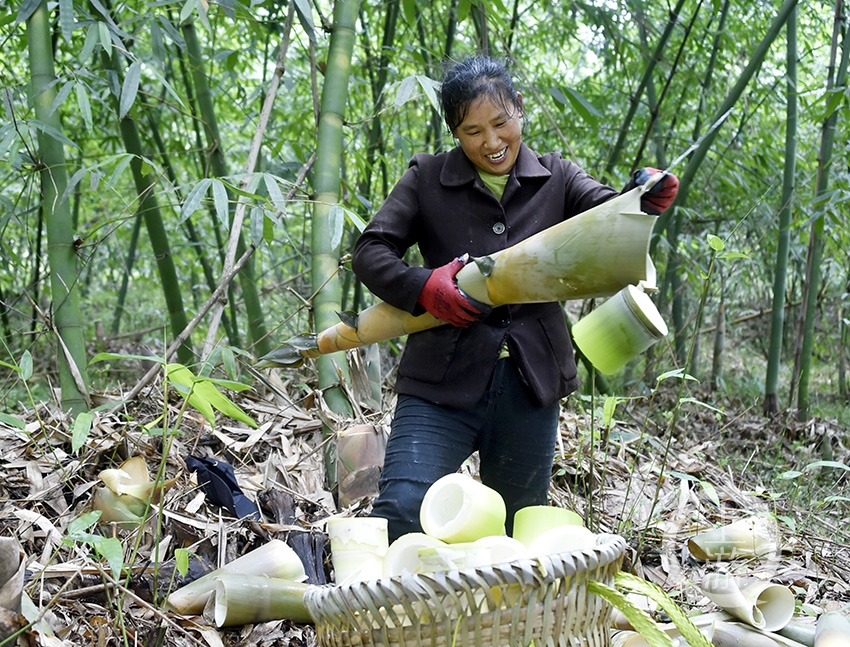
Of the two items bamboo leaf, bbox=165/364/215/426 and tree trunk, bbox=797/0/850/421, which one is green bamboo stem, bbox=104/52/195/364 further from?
tree trunk, bbox=797/0/850/421

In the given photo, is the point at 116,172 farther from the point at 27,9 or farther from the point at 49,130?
the point at 27,9

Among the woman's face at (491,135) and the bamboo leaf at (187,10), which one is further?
the bamboo leaf at (187,10)

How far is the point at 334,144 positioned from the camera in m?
2.52

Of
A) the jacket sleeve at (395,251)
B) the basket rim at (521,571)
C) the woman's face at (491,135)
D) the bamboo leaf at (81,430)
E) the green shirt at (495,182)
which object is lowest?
the basket rim at (521,571)

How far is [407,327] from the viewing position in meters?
1.88

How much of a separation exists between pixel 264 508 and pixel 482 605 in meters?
1.04

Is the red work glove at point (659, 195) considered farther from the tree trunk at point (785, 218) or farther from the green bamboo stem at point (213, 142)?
the tree trunk at point (785, 218)

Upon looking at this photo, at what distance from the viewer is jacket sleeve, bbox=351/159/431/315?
1765mm

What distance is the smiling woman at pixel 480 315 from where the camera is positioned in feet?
5.80

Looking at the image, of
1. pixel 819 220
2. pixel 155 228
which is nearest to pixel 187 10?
pixel 155 228

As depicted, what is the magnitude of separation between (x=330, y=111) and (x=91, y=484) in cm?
121

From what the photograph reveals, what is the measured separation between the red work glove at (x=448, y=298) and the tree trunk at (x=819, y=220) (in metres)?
2.02

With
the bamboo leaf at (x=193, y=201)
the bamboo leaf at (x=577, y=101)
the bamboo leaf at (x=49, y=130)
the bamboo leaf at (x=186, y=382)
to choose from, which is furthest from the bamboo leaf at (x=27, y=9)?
the bamboo leaf at (x=577, y=101)

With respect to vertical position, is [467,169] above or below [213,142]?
below
